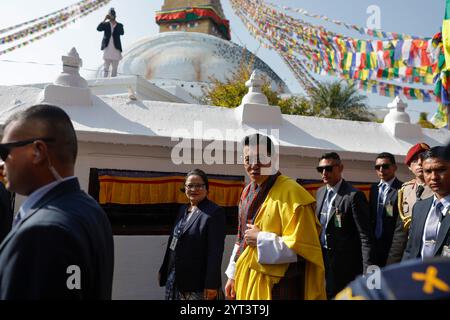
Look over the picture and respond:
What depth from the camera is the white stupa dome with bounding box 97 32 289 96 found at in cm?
2000

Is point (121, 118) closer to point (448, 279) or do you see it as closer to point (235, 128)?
point (235, 128)

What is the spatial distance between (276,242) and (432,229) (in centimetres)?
110

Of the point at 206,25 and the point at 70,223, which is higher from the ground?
the point at 206,25

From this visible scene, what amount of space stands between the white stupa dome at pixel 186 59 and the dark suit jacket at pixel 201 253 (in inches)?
606

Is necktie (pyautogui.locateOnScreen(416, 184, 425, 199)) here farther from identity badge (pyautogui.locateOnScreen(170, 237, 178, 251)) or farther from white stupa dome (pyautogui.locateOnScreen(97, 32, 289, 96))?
white stupa dome (pyautogui.locateOnScreen(97, 32, 289, 96))

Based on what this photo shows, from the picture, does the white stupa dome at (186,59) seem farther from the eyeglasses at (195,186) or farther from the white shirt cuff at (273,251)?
the white shirt cuff at (273,251)

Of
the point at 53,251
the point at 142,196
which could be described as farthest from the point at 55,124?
the point at 142,196

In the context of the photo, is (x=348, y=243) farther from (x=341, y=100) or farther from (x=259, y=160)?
(x=341, y=100)

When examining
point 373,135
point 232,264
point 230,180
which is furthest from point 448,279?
point 373,135

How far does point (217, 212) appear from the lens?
338 cm

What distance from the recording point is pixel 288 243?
2551 mm

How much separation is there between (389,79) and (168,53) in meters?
12.6

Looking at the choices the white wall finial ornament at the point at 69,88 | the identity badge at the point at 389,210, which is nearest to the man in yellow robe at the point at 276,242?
the identity badge at the point at 389,210

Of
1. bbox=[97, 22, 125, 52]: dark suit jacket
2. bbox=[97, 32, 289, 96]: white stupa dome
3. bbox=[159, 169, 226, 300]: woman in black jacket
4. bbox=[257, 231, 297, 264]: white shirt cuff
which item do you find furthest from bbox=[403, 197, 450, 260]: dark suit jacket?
bbox=[97, 32, 289, 96]: white stupa dome
